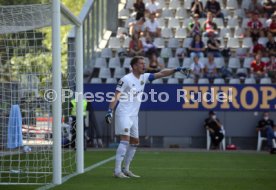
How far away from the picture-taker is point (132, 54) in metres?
26.8

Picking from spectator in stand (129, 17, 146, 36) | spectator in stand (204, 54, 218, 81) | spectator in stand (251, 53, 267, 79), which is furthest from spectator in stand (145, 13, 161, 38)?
spectator in stand (251, 53, 267, 79)

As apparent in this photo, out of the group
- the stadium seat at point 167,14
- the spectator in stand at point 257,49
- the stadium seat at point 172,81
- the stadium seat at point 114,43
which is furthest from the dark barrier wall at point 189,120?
the stadium seat at point 167,14

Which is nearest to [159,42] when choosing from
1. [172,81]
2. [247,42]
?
[172,81]

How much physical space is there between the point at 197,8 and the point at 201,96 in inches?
182

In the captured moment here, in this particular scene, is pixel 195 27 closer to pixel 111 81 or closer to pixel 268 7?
pixel 268 7

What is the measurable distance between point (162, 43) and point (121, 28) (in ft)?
5.80

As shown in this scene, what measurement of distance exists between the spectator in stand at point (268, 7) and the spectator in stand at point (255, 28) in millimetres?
1045

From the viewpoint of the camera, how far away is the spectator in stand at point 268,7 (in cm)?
2859

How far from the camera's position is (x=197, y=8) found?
2839cm

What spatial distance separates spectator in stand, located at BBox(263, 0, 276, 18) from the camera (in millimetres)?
28594

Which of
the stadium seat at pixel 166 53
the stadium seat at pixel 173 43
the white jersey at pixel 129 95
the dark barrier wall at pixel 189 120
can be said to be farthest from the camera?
the stadium seat at pixel 173 43

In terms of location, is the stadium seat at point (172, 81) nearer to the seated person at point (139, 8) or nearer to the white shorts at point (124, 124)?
the seated person at point (139, 8)

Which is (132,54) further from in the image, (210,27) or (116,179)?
(116,179)

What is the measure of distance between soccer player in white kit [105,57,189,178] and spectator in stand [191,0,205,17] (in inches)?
587
